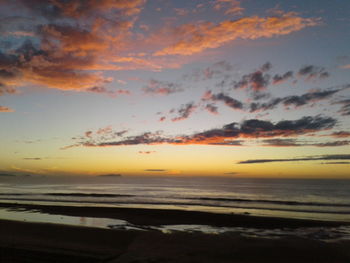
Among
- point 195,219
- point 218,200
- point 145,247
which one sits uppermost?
point 145,247

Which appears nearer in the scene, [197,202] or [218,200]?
[197,202]

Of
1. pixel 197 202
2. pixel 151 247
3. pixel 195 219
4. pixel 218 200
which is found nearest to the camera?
pixel 151 247

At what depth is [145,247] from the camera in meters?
15.7

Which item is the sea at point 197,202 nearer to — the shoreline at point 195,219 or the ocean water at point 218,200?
the ocean water at point 218,200

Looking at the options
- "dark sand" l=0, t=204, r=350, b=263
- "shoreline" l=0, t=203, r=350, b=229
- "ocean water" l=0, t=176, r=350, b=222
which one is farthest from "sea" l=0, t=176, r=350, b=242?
"dark sand" l=0, t=204, r=350, b=263

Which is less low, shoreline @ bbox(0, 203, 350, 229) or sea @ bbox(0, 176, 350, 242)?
shoreline @ bbox(0, 203, 350, 229)

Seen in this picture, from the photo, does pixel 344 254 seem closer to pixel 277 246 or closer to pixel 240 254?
pixel 277 246

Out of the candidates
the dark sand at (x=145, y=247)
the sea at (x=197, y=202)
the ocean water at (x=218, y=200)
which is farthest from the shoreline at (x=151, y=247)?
the ocean water at (x=218, y=200)

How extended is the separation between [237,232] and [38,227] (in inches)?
627

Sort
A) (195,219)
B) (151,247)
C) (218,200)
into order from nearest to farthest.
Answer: (151,247) < (195,219) < (218,200)

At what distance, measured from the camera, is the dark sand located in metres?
13.3

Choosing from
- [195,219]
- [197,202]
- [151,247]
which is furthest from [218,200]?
[151,247]

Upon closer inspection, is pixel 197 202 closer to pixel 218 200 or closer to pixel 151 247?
pixel 218 200

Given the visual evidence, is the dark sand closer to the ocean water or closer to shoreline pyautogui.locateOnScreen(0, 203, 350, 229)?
shoreline pyautogui.locateOnScreen(0, 203, 350, 229)
